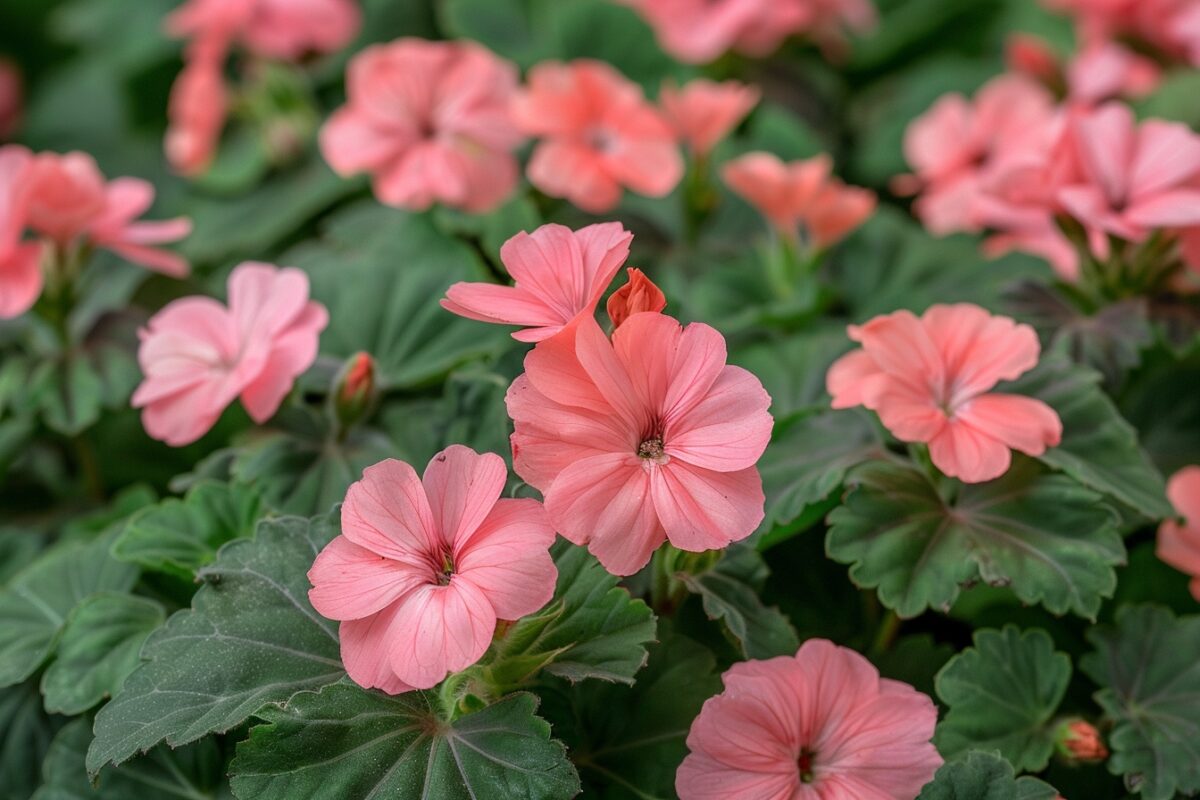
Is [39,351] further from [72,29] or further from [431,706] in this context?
[72,29]

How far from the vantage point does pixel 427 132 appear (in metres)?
1.21

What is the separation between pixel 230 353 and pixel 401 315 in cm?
19

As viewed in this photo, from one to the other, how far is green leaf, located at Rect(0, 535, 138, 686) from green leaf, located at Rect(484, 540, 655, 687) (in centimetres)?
35

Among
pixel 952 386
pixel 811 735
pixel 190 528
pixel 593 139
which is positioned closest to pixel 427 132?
pixel 593 139

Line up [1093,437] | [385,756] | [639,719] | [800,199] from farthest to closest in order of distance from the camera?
[800,199], [1093,437], [639,719], [385,756]

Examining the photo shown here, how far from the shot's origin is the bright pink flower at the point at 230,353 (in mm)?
847

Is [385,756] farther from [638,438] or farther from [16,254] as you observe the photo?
[16,254]

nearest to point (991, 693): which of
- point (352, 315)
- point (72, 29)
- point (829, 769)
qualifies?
point (829, 769)

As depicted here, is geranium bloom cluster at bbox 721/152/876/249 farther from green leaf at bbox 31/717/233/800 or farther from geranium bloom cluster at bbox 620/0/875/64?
green leaf at bbox 31/717/233/800

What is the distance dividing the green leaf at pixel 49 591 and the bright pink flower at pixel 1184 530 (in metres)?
0.77

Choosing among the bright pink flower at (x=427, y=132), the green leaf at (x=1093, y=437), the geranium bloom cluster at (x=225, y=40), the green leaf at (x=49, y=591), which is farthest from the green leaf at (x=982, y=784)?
the geranium bloom cluster at (x=225, y=40)

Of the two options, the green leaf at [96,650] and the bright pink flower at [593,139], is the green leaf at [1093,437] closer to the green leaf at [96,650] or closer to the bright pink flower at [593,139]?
the bright pink flower at [593,139]

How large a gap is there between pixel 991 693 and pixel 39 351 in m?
0.88

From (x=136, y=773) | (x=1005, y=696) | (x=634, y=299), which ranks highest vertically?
(x=634, y=299)
